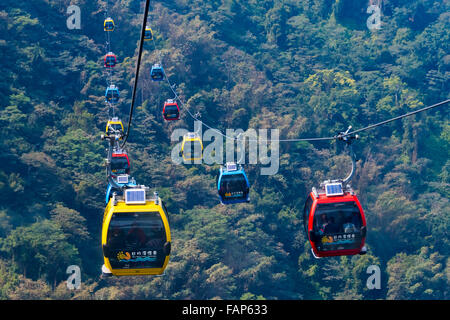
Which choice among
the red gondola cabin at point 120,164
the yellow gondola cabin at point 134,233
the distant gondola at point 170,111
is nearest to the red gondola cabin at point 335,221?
the yellow gondola cabin at point 134,233

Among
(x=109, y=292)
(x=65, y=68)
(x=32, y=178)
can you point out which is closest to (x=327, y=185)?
(x=109, y=292)

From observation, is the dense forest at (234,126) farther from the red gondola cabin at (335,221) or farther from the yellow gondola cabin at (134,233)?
the red gondola cabin at (335,221)

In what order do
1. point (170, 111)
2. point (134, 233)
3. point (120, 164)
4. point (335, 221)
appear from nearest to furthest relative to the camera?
point (134, 233) < point (335, 221) < point (120, 164) < point (170, 111)

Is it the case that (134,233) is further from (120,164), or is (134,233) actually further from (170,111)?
(170,111)

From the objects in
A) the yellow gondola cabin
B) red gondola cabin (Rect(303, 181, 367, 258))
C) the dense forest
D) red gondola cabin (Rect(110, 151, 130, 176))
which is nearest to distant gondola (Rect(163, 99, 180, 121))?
red gondola cabin (Rect(110, 151, 130, 176))

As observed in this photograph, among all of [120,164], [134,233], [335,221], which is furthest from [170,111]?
[134,233]

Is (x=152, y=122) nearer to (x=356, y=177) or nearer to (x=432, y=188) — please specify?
(x=356, y=177)
